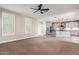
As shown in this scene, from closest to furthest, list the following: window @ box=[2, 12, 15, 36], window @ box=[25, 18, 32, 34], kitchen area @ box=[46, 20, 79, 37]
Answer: window @ box=[2, 12, 15, 36]
kitchen area @ box=[46, 20, 79, 37]
window @ box=[25, 18, 32, 34]

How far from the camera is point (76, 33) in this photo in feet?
12.6

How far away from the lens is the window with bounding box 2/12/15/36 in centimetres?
372

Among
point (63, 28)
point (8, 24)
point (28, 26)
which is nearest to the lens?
point (8, 24)

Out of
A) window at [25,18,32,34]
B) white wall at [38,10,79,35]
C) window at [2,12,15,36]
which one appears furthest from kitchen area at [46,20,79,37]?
window at [2,12,15,36]

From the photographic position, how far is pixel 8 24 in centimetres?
376

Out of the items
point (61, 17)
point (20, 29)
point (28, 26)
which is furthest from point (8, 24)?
point (61, 17)

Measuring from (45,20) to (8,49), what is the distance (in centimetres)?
160

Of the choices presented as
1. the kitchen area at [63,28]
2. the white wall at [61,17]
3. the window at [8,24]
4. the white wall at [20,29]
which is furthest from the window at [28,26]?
the kitchen area at [63,28]

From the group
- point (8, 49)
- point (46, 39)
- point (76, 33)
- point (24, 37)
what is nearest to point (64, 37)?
point (76, 33)

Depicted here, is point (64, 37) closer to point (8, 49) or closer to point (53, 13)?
point (53, 13)

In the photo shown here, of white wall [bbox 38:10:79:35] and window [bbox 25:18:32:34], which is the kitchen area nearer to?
white wall [bbox 38:10:79:35]

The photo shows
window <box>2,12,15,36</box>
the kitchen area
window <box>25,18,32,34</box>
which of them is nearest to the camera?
window <box>2,12,15,36</box>

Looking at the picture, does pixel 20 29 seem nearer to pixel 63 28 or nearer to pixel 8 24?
pixel 8 24
